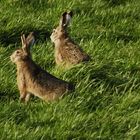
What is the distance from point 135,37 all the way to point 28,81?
255 centimetres

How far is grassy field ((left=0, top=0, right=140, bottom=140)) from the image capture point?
5262 millimetres

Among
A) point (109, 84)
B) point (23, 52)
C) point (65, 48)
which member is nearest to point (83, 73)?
point (109, 84)

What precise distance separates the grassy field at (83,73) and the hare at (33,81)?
0.11 m

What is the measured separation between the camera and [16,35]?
25.8 feet

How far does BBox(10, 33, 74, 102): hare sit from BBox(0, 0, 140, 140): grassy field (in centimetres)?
11

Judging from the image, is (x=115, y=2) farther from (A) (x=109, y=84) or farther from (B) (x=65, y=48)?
(A) (x=109, y=84)

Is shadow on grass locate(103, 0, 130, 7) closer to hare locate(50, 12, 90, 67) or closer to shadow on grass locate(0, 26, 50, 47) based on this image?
shadow on grass locate(0, 26, 50, 47)

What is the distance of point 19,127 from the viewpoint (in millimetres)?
5195

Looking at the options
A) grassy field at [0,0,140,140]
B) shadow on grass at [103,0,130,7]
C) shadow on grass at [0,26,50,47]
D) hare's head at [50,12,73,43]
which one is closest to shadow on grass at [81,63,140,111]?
grassy field at [0,0,140,140]

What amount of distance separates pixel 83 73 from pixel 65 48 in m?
0.86

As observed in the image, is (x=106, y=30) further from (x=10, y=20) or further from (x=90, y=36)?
(x=10, y=20)

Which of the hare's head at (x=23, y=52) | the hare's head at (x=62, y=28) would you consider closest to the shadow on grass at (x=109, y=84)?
the hare's head at (x=23, y=52)

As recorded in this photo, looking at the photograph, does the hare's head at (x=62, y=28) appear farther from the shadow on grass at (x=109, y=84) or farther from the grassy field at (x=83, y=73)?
the shadow on grass at (x=109, y=84)

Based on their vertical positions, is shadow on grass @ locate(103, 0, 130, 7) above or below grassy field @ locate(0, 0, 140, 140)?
above
